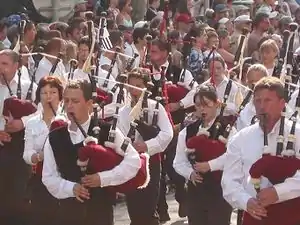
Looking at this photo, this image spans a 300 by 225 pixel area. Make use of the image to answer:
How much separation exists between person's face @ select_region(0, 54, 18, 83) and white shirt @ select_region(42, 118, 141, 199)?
238 cm

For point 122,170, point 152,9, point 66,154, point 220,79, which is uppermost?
Answer: point 66,154

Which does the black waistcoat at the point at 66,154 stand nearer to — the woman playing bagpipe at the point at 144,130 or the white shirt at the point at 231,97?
the woman playing bagpipe at the point at 144,130

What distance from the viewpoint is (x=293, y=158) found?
606 cm

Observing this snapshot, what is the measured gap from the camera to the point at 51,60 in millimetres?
10414

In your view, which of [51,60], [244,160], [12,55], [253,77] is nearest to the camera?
[244,160]

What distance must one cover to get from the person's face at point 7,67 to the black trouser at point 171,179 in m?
2.17

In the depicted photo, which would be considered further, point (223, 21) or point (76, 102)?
point (223, 21)

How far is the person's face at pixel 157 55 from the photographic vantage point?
34.3ft

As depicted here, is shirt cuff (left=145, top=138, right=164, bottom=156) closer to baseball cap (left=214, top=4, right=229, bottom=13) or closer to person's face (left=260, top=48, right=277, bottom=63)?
person's face (left=260, top=48, right=277, bottom=63)

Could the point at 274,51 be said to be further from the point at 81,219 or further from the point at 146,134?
the point at 81,219

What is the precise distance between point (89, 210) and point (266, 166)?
154 cm

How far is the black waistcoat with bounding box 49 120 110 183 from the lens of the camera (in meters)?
6.64

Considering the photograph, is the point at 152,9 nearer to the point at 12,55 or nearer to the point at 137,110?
the point at 12,55

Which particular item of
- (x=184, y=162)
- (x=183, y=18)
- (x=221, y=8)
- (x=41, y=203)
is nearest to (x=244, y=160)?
(x=184, y=162)
